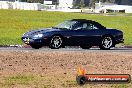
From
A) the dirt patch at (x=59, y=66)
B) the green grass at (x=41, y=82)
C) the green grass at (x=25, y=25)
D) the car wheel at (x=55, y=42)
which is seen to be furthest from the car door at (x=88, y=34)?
the green grass at (x=41, y=82)

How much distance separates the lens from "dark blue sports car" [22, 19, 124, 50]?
20766 millimetres

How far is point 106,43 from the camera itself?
2214cm

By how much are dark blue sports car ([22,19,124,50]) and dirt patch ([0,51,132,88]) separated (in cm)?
336

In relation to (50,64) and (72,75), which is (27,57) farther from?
(72,75)

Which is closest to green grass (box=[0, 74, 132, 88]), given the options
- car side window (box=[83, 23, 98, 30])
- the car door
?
the car door

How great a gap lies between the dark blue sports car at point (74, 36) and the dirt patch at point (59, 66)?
11.0 feet

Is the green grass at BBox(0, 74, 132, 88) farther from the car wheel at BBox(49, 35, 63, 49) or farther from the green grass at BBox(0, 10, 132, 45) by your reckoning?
the green grass at BBox(0, 10, 132, 45)

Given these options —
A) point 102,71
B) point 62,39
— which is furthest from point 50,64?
point 62,39

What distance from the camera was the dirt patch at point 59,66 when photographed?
12.1 metres

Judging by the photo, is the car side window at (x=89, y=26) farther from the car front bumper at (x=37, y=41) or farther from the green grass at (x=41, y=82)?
the green grass at (x=41, y=82)

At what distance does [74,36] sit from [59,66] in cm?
712

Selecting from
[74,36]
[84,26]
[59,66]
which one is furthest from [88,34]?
[59,66]

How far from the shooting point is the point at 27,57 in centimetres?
1633

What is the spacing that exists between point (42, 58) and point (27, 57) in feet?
1.77
